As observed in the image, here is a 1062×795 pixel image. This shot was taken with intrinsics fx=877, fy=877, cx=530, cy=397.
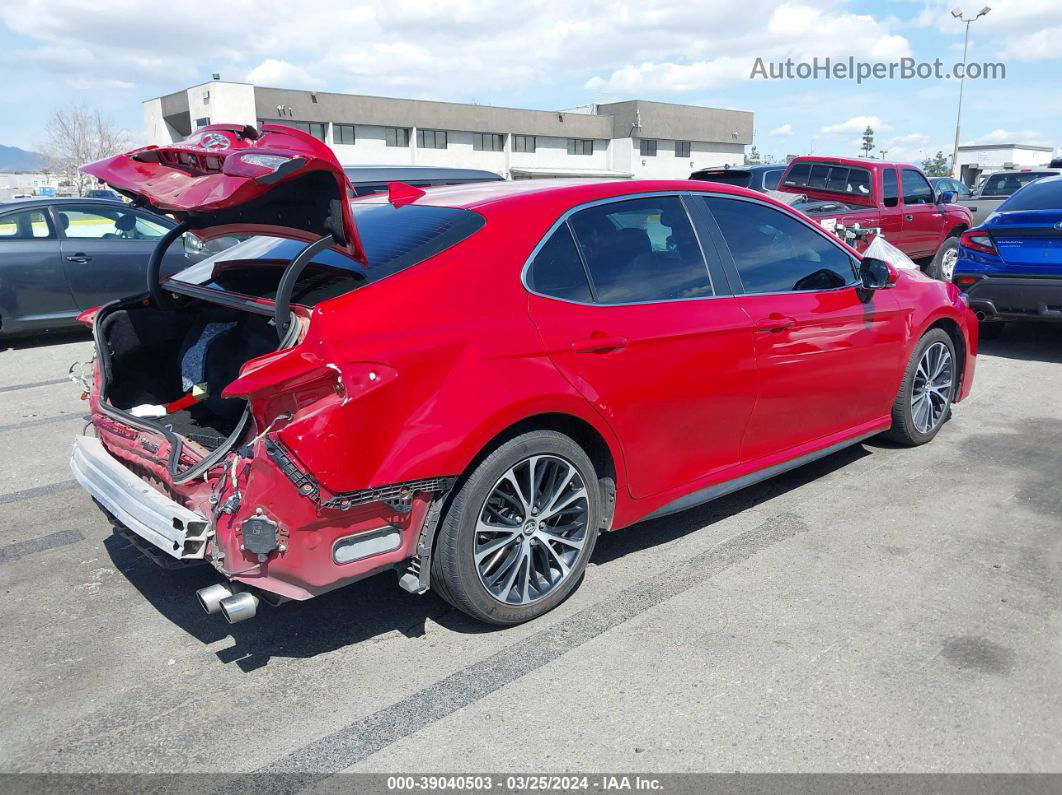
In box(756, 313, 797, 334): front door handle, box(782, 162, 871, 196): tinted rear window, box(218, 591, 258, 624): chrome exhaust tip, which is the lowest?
box(218, 591, 258, 624): chrome exhaust tip

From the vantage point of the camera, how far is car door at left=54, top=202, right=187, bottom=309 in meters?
9.53

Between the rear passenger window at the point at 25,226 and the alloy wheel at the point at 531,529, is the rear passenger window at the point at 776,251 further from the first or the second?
the rear passenger window at the point at 25,226

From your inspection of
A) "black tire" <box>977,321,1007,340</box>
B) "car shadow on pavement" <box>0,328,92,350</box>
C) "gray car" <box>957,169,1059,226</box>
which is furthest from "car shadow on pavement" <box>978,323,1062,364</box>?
"car shadow on pavement" <box>0,328,92,350</box>

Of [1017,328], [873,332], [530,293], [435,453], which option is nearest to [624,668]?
[435,453]

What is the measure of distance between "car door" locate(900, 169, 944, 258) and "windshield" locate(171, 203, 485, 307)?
397 inches

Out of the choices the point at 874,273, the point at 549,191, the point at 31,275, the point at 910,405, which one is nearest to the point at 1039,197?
the point at 910,405

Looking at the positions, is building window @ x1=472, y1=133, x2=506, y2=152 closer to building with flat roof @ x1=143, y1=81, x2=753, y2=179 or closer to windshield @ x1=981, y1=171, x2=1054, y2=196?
building with flat roof @ x1=143, y1=81, x2=753, y2=179

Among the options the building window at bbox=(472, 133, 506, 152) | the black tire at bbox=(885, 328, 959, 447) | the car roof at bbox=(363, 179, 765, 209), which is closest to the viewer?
the car roof at bbox=(363, 179, 765, 209)

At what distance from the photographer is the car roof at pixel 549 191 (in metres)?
3.65

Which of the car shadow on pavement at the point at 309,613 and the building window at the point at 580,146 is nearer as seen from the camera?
the car shadow on pavement at the point at 309,613

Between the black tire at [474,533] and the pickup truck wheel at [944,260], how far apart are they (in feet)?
36.2

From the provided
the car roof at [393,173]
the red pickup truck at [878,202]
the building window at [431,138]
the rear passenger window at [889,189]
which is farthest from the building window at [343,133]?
the car roof at [393,173]

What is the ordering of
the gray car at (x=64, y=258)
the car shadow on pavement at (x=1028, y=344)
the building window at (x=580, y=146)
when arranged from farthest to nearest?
the building window at (x=580, y=146), the gray car at (x=64, y=258), the car shadow on pavement at (x=1028, y=344)

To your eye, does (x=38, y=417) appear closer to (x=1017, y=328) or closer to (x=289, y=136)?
(x=289, y=136)
